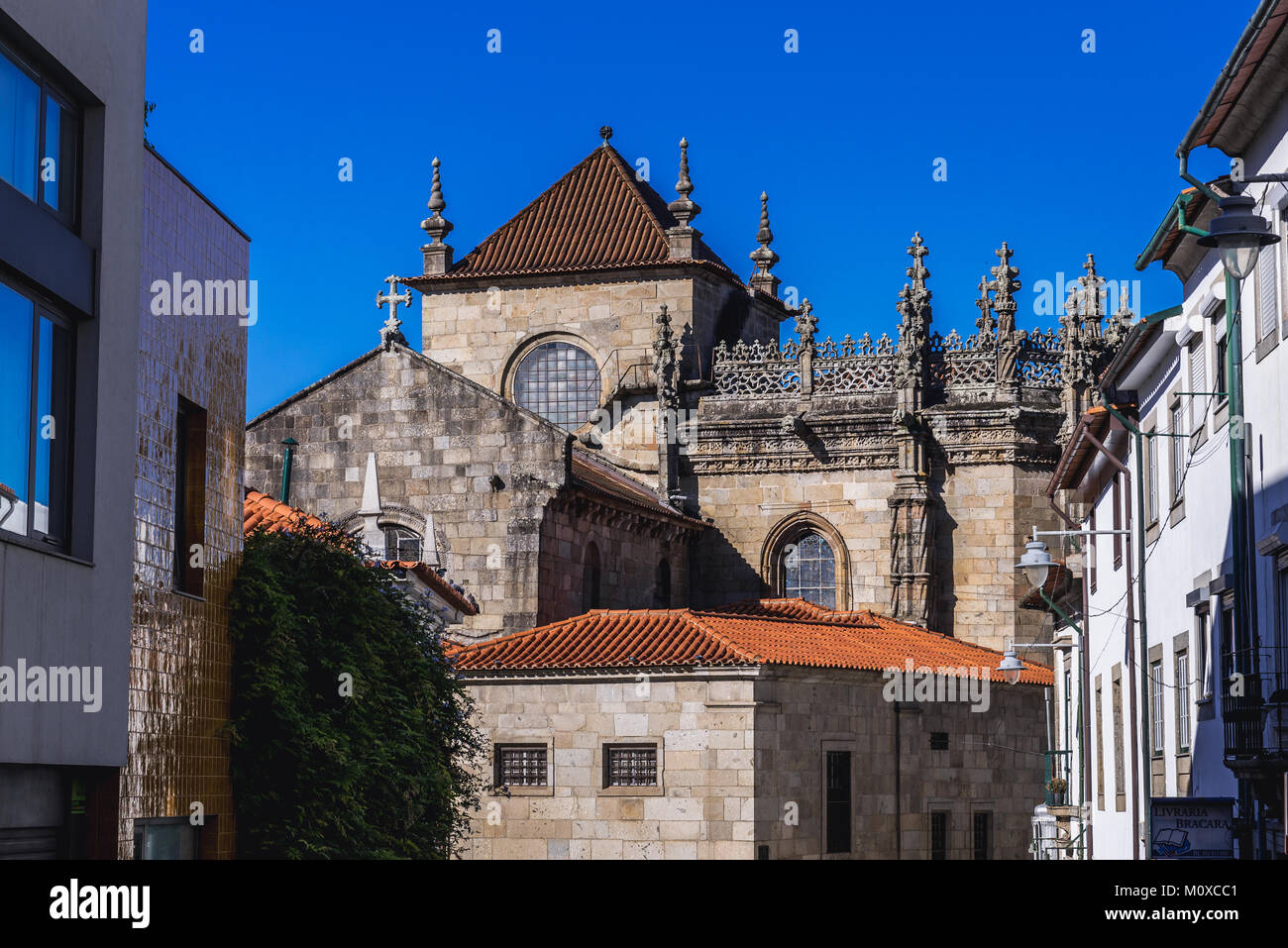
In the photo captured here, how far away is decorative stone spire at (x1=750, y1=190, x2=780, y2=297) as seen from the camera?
177 ft

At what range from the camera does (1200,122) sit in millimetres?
17391

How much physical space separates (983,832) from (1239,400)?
74.5ft

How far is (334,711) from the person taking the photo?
2105 centimetres

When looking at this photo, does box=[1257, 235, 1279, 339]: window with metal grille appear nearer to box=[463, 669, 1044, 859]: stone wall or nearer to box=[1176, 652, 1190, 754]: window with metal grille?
box=[1176, 652, 1190, 754]: window with metal grille

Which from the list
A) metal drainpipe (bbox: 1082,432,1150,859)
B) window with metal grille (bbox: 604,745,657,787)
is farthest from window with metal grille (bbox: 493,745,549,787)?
metal drainpipe (bbox: 1082,432,1150,859)

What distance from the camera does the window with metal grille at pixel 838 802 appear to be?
3328 centimetres

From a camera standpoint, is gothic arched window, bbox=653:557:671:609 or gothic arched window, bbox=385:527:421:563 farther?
gothic arched window, bbox=653:557:671:609

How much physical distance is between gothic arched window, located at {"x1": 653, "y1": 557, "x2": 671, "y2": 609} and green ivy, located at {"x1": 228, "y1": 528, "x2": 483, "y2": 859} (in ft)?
64.4

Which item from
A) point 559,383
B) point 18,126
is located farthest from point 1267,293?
point 559,383

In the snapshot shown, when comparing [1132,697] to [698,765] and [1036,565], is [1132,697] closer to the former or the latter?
[1036,565]

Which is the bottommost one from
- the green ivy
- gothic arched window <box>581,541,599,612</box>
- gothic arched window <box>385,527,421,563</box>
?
the green ivy

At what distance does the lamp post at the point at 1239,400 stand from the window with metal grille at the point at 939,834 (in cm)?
1984

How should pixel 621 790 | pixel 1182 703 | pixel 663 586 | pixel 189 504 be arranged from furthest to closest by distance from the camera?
pixel 663 586 < pixel 621 790 < pixel 1182 703 < pixel 189 504
